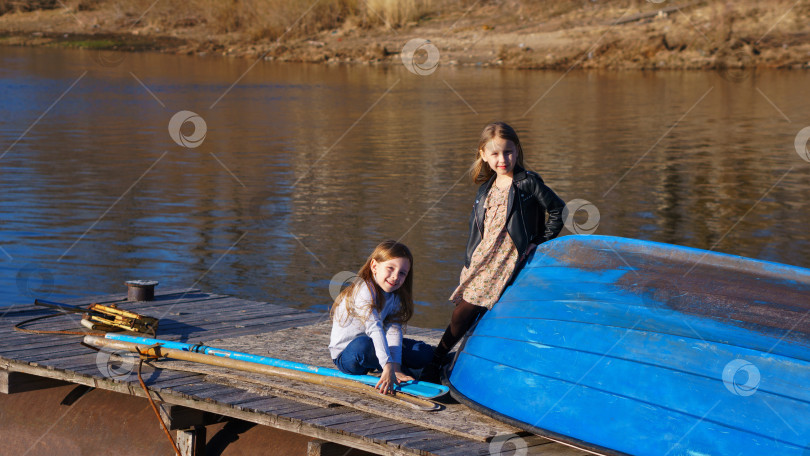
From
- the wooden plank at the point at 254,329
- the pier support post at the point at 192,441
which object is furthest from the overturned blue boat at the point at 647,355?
the wooden plank at the point at 254,329

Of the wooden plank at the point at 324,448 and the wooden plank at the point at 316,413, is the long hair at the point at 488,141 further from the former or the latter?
the wooden plank at the point at 324,448

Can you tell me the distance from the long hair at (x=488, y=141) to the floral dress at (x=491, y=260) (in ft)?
0.39

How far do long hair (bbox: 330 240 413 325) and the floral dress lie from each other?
1.04 ft

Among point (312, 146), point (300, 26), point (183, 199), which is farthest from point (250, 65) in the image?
point (183, 199)

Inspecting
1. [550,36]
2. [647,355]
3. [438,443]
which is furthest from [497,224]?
[550,36]

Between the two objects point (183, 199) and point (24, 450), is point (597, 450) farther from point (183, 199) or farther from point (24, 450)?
point (183, 199)

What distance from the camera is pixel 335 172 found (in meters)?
16.1

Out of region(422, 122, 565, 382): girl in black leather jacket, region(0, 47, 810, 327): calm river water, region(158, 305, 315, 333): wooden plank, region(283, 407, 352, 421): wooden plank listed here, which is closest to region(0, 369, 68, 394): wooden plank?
region(158, 305, 315, 333): wooden plank

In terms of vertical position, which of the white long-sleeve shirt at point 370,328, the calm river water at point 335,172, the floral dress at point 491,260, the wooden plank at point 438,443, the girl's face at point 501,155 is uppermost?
the girl's face at point 501,155

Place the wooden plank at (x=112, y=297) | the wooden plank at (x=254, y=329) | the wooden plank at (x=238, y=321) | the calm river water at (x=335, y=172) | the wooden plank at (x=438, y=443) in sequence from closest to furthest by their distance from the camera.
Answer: the wooden plank at (x=438, y=443) → the wooden plank at (x=254, y=329) → the wooden plank at (x=238, y=321) → the wooden plank at (x=112, y=297) → the calm river water at (x=335, y=172)

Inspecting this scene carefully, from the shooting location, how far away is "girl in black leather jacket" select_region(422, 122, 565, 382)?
16.0 ft

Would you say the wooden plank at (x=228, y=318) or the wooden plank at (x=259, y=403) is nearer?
the wooden plank at (x=259, y=403)

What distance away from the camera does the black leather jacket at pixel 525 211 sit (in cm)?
487

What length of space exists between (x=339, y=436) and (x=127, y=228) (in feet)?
28.0
